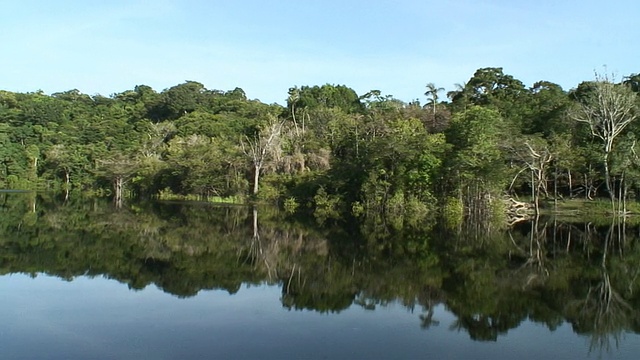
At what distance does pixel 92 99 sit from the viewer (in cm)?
10400

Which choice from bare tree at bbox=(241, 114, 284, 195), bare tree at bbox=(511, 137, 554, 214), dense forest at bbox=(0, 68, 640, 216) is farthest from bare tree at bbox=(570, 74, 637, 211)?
bare tree at bbox=(241, 114, 284, 195)

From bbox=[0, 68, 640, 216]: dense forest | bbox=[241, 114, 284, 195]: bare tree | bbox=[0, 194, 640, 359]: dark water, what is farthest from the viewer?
bbox=[241, 114, 284, 195]: bare tree

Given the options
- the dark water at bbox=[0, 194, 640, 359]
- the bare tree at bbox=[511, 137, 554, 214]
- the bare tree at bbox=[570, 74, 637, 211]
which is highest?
the bare tree at bbox=[570, 74, 637, 211]

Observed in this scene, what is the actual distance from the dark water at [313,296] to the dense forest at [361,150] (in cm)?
1169

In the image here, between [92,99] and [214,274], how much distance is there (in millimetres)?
99558

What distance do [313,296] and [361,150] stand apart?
2725 cm

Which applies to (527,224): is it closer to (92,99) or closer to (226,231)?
(226,231)

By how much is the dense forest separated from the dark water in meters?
11.7

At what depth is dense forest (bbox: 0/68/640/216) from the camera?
34562mm

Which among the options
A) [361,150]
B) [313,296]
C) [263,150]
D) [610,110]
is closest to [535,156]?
[610,110]

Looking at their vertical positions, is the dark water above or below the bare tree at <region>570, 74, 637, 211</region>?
below

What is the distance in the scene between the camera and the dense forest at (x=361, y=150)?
3456 cm

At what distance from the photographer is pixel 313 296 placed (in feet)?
39.9

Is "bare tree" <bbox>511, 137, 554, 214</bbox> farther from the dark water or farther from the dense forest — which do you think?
the dark water
